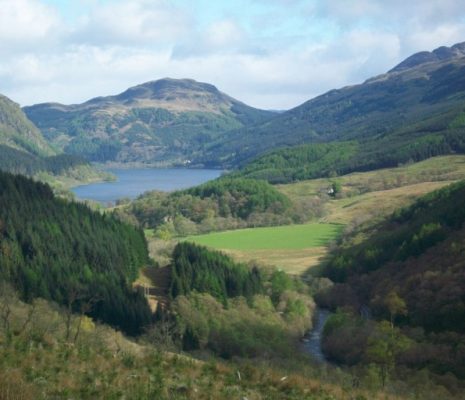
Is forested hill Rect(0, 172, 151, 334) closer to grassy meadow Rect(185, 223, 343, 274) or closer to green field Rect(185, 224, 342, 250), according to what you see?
grassy meadow Rect(185, 223, 343, 274)

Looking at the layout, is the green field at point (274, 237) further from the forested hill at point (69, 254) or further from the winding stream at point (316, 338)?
the winding stream at point (316, 338)

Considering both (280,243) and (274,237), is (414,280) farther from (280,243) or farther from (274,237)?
(274,237)

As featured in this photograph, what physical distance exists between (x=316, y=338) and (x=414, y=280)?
1818cm

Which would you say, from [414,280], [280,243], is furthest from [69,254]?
[280,243]

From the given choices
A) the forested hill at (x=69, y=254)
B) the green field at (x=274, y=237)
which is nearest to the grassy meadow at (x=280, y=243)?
the green field at (x=274, y=237)

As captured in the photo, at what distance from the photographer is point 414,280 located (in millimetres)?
94688

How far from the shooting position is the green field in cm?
16462

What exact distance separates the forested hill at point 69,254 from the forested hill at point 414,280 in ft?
96.2

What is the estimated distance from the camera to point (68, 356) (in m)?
31.0

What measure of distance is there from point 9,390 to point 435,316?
70564 millimetres

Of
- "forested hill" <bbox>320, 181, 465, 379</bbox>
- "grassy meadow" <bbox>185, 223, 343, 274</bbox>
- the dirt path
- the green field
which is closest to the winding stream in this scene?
"forested hill" <bbox>320, 181, 465, 379</bbox>

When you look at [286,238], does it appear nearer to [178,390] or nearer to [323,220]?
[323,220]

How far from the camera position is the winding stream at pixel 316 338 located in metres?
80.1

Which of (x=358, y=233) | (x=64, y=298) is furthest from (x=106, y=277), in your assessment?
(x=358, y=233)
